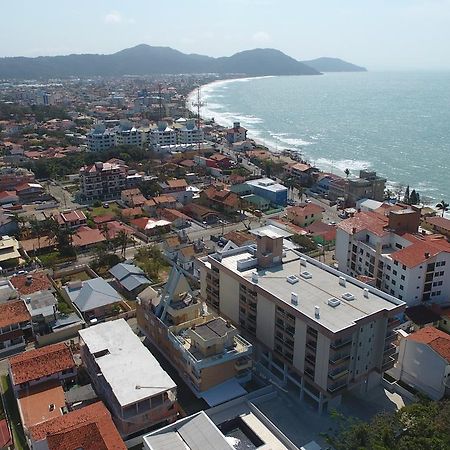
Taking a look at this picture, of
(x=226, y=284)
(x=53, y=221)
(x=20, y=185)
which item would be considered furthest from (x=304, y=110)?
(x=226, y=284)

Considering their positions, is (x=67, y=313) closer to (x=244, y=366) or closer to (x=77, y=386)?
(x=77, y=386)

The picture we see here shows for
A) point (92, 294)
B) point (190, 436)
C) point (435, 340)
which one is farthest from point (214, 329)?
point (435, 340)

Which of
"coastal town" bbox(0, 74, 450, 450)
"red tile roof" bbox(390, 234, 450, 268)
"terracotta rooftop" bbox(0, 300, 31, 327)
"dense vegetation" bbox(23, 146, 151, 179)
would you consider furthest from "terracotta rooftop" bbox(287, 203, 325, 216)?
"dense vegetation" bbox(23, 146, 151, 179)

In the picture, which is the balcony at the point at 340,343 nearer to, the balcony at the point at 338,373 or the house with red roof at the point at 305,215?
the balcony at the point at 338,373

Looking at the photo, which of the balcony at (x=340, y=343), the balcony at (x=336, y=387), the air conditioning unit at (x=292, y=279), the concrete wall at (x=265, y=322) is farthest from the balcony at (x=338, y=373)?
the air conditioning unit at (x=292, y=279)

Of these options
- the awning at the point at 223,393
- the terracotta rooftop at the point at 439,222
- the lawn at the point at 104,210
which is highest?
the terracotta rooftop at the point at 439,222

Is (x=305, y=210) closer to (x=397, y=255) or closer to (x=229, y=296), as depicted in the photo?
(x=397, y=255)
